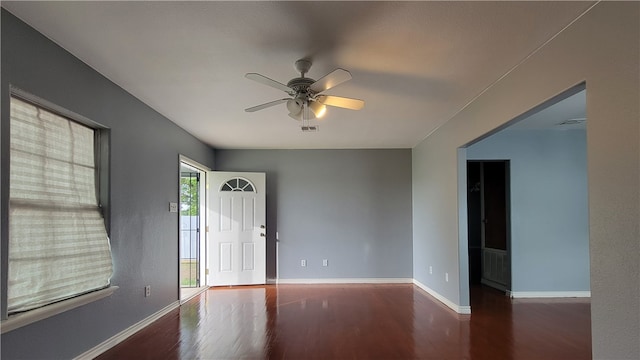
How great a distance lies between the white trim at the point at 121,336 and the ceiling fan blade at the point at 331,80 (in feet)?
9.09

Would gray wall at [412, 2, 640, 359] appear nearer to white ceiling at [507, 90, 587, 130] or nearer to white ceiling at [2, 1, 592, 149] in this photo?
white ceiling at [2, 1, 592, 149]

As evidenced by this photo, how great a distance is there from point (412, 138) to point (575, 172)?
235 centimetres

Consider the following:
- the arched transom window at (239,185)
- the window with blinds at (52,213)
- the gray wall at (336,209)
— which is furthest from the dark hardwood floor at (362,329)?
the arched transom window at (239,185)

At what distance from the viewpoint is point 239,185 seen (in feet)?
22.4

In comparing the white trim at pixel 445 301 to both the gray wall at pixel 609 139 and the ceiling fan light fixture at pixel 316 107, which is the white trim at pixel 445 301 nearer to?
the gray wall at pixel 609 139

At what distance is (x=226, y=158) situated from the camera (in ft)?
23.3

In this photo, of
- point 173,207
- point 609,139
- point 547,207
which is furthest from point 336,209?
point 609,139

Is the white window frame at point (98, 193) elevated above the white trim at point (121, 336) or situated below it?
above

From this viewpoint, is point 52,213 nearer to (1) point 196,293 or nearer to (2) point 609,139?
(1) point 196,293

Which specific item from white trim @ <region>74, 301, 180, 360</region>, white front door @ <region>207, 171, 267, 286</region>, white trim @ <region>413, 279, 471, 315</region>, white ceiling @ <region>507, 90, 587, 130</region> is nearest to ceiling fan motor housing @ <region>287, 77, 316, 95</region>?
white ceiling @ <region>507, 90, 587, 130</region>

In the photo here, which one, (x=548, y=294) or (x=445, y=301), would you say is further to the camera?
(x=548, y=294)

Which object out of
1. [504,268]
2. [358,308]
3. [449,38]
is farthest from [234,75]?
[504,268]

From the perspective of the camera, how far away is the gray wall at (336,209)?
22.8 feet

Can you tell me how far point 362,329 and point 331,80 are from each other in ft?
8.41
